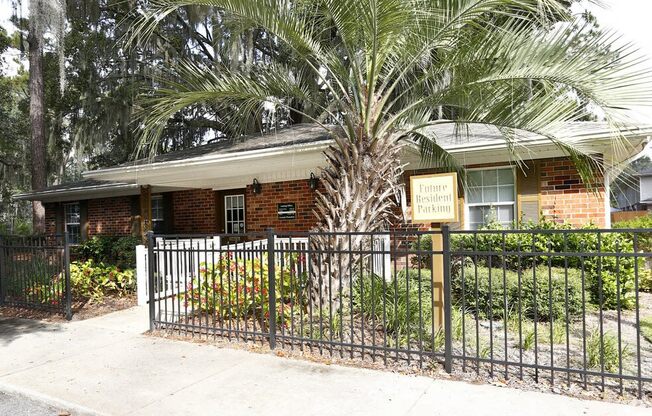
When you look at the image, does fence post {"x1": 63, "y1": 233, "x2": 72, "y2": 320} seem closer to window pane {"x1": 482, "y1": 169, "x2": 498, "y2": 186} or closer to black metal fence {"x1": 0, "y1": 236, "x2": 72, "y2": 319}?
black metal fence {"x1": 0, "y1": 236, "x2": 72, "y2": 319}

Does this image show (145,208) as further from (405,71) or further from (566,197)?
(566,197)

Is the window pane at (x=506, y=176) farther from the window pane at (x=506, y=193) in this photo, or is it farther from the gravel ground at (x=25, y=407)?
the gravel ground at (x=25, y=407)

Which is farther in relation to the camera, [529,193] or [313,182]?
[313,182]

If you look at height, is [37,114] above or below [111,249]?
above

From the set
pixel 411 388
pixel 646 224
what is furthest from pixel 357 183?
pixel 646 224

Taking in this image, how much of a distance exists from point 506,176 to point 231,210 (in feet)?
23.3

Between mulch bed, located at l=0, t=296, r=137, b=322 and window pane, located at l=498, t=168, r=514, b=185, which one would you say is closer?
mulch bed, located at l=0, t=296, r=137, b=322

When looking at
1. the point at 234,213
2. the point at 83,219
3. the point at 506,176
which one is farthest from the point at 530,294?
the point at 83,219

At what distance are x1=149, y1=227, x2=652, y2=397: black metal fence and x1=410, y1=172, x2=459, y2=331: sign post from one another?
0.07 ft

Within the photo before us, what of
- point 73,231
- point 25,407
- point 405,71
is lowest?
point 25,407

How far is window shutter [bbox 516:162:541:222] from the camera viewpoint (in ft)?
25.7

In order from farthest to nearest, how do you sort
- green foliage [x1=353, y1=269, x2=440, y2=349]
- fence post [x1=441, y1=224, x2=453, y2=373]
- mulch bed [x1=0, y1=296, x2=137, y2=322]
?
mulch bed [x1=0, y1=296, x2=137, y2=322]
green foliage [x1=353, y1=269, x2=440, y2=349]
fence post [x1=441, y1=224, x2=453, y2=373]

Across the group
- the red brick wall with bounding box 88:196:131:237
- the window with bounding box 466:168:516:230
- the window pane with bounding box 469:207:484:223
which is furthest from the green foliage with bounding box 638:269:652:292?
the red brick wall with bounding box 88:196:131:237

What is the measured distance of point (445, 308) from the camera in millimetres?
4234
